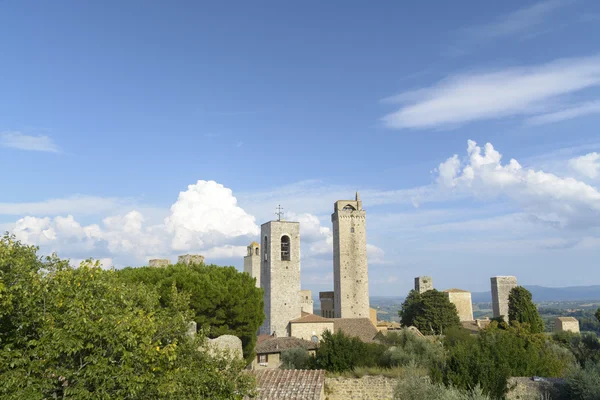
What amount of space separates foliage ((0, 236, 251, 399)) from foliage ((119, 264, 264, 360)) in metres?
15.3

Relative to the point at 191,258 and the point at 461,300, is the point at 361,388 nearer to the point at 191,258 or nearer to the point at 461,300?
the point at 191,258

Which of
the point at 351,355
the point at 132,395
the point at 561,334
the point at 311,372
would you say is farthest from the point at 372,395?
the point at 561,334

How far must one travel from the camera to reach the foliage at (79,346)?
313 inches

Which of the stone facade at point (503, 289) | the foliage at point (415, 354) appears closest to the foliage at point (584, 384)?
the foliage at point (415, 354)

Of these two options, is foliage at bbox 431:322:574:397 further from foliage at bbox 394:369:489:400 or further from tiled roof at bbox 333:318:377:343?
tiled roof at bbox 333:318:377:343

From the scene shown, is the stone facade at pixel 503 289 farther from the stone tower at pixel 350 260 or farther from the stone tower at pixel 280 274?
the stone tower at pixel 280 274

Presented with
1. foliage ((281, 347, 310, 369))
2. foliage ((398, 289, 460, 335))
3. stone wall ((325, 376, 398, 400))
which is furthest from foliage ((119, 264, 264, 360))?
foliage ((398, 289, 460, 335))

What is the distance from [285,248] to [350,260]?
30.1ft

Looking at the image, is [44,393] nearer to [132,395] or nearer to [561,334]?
[132,395]

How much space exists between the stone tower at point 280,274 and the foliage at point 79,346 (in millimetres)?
A: 42319

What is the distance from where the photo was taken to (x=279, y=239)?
2136 inches

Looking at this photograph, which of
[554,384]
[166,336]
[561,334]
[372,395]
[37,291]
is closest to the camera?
[37,291]

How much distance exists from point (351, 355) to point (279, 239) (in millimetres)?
31611

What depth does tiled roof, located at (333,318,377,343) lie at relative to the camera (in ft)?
144
